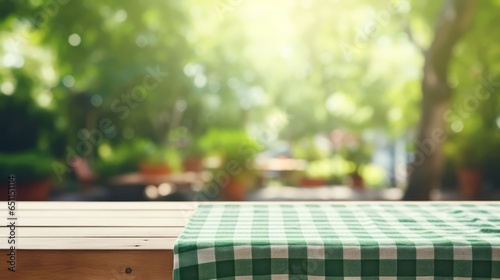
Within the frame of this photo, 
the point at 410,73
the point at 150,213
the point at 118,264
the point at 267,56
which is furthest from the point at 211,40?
the point at 118,264

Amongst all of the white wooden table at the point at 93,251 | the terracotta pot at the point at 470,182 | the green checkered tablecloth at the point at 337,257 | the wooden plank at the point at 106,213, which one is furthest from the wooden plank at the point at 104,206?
the terracotta pot at the point at 470,182

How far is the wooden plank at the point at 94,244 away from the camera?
1.18 meters

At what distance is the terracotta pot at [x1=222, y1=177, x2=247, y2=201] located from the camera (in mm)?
4531

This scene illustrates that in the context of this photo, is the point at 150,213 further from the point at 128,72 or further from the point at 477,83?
the point at 477,83

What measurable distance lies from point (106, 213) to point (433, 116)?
11.0 ft

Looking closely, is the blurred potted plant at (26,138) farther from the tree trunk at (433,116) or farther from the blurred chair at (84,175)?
the tree trunk at (433,116)

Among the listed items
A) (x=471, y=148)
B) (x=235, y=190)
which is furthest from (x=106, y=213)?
(x=471, y=148)

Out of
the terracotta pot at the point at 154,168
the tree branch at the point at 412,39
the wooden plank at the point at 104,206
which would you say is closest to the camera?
the wooden plank at the point at 104,206

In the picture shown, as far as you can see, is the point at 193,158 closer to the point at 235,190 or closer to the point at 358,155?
the point at 235,190

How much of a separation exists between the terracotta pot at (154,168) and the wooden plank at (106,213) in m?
3.30

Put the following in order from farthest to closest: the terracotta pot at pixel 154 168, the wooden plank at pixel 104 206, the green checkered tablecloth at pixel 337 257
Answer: the terracotta pot at pixel 154 168, the wooden plank at pixel 104 206, the green checkered tablecloth at pixel 337 257

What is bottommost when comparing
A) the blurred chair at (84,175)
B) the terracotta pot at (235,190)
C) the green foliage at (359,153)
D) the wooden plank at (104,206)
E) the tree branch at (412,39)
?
the terracotta pot at (235,190)

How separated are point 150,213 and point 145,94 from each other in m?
3.48

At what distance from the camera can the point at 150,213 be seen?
1514 millimetres
